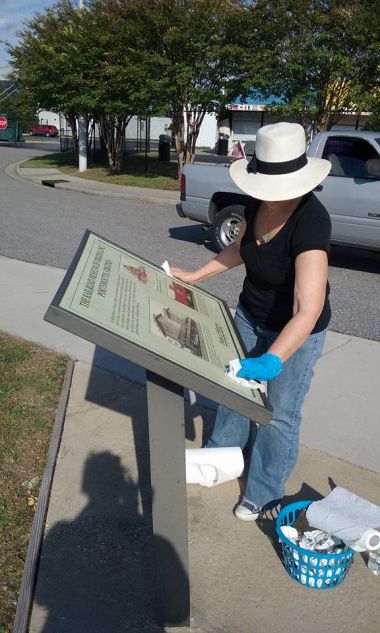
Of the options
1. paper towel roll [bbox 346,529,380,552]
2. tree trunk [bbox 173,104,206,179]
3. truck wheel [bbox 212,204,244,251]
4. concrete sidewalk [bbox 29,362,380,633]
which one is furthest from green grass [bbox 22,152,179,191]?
paper towel roll [bbox 346,529,380,552]

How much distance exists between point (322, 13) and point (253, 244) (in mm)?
14177

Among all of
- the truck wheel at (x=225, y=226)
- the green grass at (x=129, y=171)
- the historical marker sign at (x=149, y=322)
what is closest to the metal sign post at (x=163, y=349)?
the historical marker sign at (x=149, y=322)

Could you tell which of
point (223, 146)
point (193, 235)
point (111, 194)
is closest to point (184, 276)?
point (193, 235)

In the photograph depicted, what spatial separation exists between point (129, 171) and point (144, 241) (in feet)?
42.9

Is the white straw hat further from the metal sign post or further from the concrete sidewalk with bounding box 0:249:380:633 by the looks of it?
the concrete sidewalk with bounding box 0:249:380:633

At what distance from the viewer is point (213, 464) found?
10.5 feet

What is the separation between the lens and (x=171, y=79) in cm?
1700

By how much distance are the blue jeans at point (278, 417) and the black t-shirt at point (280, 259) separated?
0.29 ft

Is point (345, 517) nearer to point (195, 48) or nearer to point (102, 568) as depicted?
point (102, 568)

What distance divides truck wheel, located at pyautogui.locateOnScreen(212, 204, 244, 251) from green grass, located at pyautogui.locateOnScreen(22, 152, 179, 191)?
29.2 ft

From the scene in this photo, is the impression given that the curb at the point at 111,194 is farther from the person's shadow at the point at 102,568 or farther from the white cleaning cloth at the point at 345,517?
the white cleaning cloth at the point at 345,517

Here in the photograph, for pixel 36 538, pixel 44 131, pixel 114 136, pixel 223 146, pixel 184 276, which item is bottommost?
pixel 44 131

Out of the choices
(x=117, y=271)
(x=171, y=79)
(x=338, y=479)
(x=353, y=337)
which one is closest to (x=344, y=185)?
(x=353, y=337)

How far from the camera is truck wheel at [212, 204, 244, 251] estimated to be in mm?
8938
